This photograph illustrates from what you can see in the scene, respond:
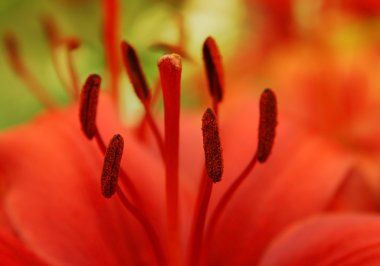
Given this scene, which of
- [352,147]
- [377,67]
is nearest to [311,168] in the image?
[352,147]

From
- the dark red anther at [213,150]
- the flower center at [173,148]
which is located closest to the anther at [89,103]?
the flower center at [173,148]

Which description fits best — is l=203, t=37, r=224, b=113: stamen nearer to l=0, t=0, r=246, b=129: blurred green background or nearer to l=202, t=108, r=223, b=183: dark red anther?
l=202, t=108, r=223, b=183: dark red anther

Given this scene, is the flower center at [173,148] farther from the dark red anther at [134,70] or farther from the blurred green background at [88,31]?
the blurred green background at [88,31]

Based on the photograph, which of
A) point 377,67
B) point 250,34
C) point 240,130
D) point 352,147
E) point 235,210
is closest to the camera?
point 235,210

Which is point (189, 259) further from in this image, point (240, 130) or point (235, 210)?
point (240, 130)

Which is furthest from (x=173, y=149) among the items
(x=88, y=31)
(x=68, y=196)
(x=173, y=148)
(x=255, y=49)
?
(x=88, y=31)

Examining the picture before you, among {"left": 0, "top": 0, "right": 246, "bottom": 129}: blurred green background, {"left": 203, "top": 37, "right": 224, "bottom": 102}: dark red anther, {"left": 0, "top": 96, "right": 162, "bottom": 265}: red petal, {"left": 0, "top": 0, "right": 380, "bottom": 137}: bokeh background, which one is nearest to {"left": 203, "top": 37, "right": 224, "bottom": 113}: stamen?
{"left": 203, "top": 37, "right": 224, "bottom": 102}: dark red anther
